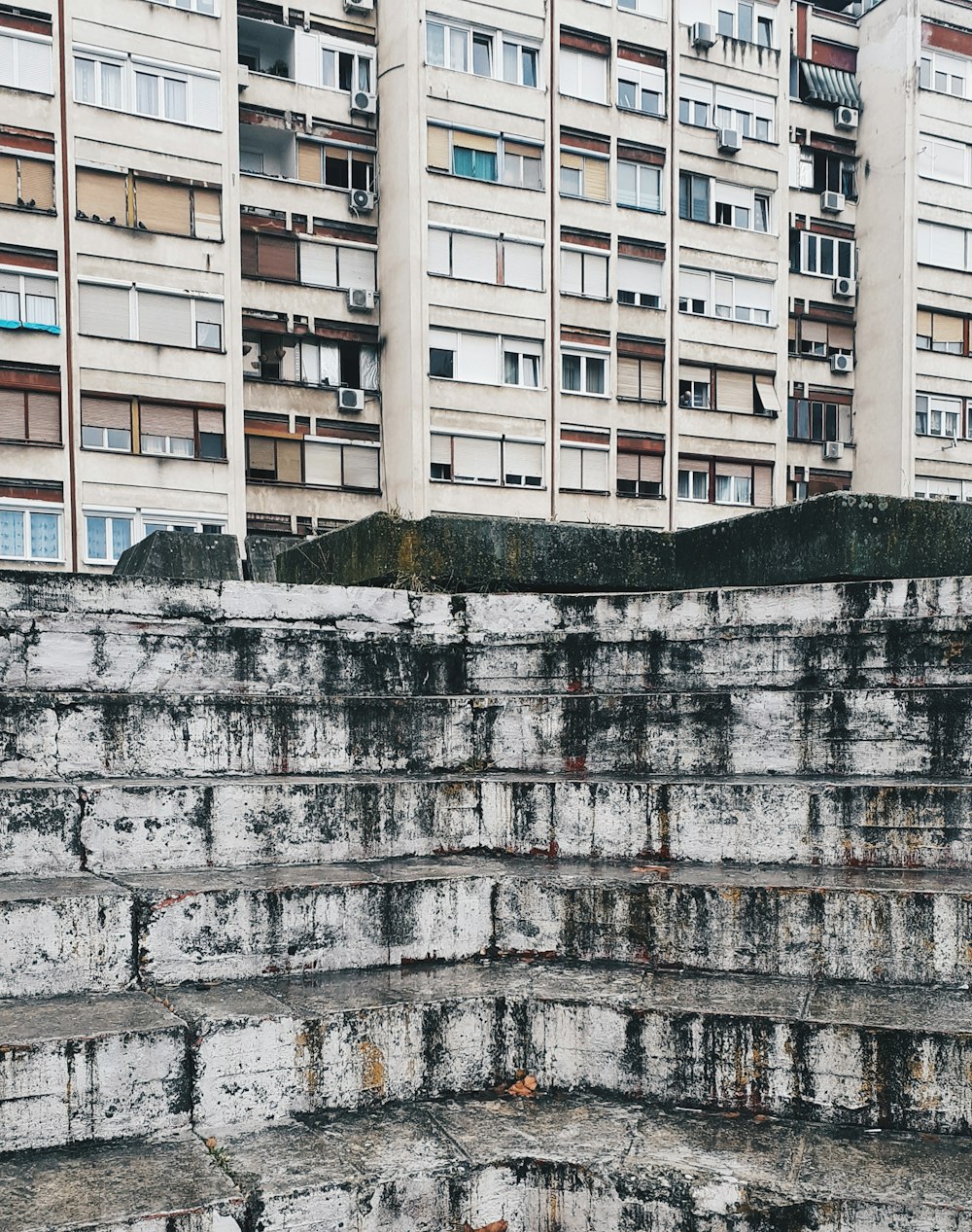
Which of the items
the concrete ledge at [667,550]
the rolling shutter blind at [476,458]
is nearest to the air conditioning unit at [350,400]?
the rolling shutter blind at [476,458]

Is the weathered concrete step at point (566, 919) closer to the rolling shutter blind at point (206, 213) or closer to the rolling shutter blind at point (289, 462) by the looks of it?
the rolling shutter blind at point (289, 462)

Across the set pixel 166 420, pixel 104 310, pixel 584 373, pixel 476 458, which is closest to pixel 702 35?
pixel 584 373

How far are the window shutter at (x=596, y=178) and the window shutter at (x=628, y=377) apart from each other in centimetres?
415

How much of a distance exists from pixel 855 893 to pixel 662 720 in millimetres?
1750

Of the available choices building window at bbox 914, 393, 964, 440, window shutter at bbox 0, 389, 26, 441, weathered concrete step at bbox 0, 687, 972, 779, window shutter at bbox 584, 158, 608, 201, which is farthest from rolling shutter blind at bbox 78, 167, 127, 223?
building window at bbox 914, 393, 964, 440

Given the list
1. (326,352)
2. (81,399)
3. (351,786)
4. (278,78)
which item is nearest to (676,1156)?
(351,786)

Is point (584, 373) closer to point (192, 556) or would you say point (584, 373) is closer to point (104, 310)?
point (104, 310)

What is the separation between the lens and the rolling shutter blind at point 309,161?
26844 millimetres

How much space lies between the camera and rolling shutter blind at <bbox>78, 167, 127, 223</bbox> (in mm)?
23484

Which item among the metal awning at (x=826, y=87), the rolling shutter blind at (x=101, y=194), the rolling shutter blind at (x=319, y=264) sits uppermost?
the metal awning at (x=826, y=87)

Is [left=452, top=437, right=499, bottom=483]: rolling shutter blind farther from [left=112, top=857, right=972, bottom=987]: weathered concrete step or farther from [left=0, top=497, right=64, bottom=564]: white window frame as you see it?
[left=112, top=857, right=972, bottom=987]: weathered concrete step

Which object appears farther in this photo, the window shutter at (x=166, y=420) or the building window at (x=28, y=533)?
the window shutter at (x=166, y=420)

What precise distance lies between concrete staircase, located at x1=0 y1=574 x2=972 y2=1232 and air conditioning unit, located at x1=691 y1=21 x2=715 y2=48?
91.9 feet

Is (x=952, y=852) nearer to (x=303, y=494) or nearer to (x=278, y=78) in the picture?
(x=303, y=494)
